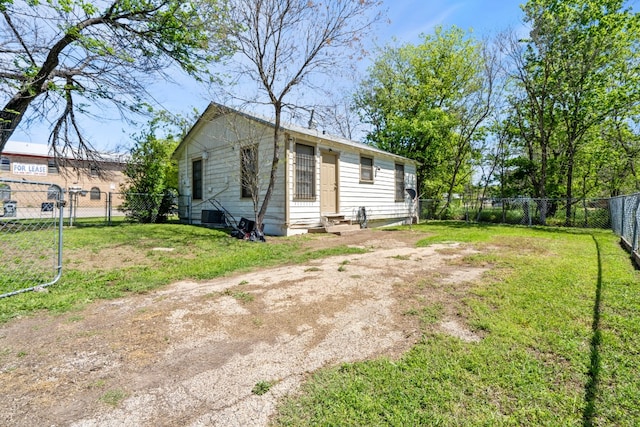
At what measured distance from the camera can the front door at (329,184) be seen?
9812 millimetres

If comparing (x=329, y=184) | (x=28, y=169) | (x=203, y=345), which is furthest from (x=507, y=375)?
(x=28, y=169)

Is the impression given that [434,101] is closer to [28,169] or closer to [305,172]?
[305,172]

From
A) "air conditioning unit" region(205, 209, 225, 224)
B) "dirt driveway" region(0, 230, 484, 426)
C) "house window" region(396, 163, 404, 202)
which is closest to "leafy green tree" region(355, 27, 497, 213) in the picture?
"house window" region(396, 163, 404, 202)

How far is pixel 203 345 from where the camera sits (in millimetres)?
2447

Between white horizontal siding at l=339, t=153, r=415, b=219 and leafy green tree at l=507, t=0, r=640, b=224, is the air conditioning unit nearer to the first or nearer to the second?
white horizontal siding at l=339, t=153, r=415, b=219

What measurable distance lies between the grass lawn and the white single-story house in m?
4.33

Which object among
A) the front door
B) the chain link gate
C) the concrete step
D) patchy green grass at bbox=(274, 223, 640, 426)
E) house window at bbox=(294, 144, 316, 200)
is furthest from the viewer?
the front door

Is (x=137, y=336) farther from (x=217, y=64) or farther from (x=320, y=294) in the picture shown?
(x=217, y=64)

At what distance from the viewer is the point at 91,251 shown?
5.99 meters

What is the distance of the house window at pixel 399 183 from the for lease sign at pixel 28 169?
2791 centimetres

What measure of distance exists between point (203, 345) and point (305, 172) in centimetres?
721

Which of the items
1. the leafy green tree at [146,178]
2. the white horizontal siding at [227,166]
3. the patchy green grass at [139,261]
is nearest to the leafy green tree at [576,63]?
the white horizontal siding at [227,166]

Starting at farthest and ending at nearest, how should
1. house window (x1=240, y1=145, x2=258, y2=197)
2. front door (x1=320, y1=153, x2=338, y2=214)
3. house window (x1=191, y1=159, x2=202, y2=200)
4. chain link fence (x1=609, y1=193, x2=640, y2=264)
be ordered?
house window (x1=191, y1=159, x2=202, y2=200) → front door (x1=320, y1=153, x2=338, y2=214) → house window (x1=240, y1=145, x2=258, y2=197) → chain link fence (x1=609, y1=193, x2=640, y2=264)

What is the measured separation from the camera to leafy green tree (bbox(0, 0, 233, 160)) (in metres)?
5.48
